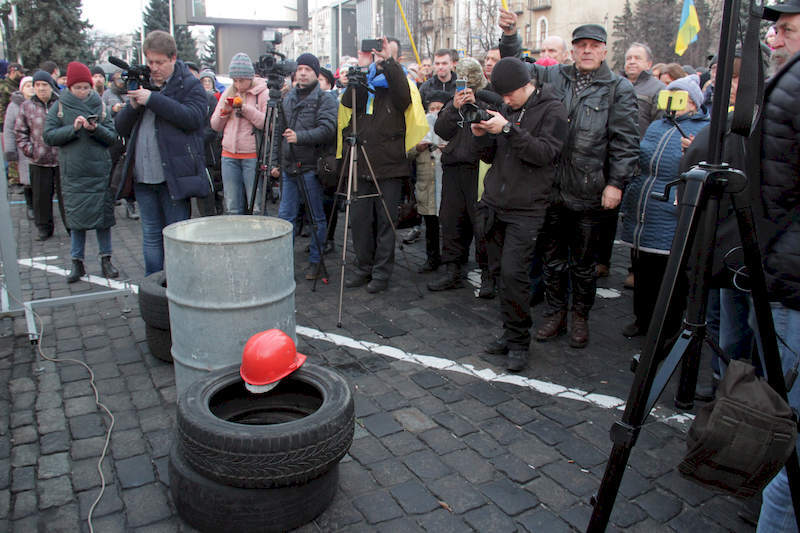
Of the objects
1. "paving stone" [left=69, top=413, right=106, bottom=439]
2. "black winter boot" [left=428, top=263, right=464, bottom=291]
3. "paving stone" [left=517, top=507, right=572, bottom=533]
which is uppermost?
"black winter boot" [left=428, top=263, right=464, bottom=291]

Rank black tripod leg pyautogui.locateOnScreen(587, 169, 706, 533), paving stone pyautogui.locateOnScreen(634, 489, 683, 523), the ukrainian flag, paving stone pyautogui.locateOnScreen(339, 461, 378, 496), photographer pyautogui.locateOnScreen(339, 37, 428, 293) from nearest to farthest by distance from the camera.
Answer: black tripod leg pyautogui.locateOnScreen(587, 169, 706, 533) → paving stone pyautogui.locateOnScreen(634, 489, 683, 523) → paving stone pyautogui.locateOnScreen(339, 461, 378, 496) → photographer pyautogui.locateOnScreen(339, 37, 428, 293) → the ukrainian flag

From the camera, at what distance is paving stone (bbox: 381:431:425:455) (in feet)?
11.7

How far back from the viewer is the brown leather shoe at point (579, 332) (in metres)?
5.07

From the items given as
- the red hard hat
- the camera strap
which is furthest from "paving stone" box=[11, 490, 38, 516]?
the camera strap

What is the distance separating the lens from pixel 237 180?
7281mm

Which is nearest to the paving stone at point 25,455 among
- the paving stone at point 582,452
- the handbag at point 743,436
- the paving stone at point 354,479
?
the paving stone at point 354,479

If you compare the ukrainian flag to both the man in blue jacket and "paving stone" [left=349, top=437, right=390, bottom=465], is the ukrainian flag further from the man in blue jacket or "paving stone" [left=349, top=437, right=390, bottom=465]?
"paving stone" [left=349, top=437, right=390, bottom=465]

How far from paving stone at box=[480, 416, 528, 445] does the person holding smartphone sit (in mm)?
4792

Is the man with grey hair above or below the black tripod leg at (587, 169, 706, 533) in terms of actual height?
above

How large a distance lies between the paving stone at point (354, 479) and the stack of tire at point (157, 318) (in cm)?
188

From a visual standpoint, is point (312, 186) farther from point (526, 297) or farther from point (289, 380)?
point (289, 380)

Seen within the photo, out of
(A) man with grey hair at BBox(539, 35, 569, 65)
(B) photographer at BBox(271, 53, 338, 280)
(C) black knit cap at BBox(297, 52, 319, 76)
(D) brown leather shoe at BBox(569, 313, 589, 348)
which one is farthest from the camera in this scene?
(A) man with grey hair at BBox(539, 35, 569, 65)

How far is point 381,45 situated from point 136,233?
4692 mm

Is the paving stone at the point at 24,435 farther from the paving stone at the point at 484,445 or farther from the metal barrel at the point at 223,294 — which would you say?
the paving stone at the point at 484,445
